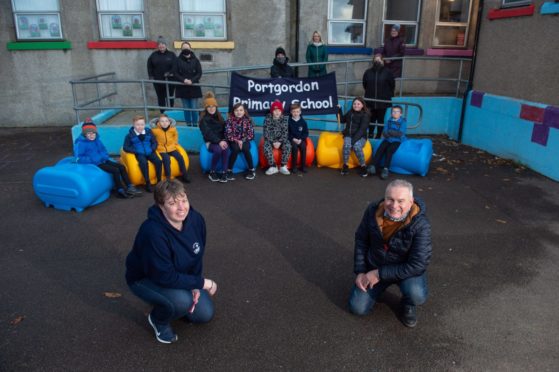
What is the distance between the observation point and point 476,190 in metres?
6.96

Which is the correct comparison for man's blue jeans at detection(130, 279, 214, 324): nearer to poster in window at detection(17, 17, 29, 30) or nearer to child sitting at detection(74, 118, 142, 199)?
child sitting at detection(74, 118, 142, 199)

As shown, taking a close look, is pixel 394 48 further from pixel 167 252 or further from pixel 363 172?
pixel 167 252

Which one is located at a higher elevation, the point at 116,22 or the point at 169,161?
the point at 116,22

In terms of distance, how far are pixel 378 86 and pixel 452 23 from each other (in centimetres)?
463

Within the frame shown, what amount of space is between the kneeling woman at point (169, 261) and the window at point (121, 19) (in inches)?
363

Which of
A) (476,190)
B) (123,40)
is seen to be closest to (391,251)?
(476,190)

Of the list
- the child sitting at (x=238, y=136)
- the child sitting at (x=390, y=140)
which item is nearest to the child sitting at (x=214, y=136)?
the child sitting at (x=238, y=136)

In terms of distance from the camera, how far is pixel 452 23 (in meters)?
12.0

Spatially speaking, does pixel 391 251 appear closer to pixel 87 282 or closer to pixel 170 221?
pixel 170 221

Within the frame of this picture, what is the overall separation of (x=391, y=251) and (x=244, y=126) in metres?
4.62

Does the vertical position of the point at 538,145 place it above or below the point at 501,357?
above

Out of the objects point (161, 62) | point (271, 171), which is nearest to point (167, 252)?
point (271, 171)

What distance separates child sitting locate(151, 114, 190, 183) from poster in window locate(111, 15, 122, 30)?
5.18m

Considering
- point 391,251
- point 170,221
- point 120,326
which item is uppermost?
point 170,221
